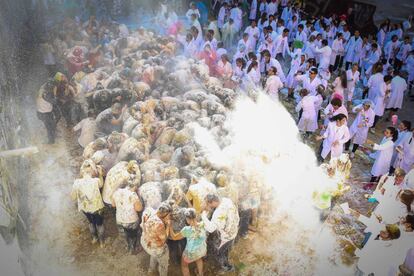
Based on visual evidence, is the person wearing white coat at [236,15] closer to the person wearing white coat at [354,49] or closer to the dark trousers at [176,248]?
the person wearing white coat at [354,49]

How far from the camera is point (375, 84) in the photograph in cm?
955

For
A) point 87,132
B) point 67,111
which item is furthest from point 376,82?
point 67,111

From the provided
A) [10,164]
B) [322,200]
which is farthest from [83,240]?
[322,200]

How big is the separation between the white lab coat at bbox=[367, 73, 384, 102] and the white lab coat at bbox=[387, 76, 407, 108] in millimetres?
391

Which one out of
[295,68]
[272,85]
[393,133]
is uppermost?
[295,68]

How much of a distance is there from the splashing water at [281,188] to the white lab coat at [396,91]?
3.30 meters

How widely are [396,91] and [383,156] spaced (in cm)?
311

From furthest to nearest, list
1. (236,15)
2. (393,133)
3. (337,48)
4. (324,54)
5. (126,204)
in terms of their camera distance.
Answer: (236,15) < (337,48) < (324,54) < (393,133) < (126,204)

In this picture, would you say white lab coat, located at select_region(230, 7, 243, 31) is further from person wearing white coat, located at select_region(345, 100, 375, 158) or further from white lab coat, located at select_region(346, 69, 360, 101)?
person wearing white coat, located at select_region(345, 100, 375, 158)

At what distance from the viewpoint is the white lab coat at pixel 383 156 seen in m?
7.26

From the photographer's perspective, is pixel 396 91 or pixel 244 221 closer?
pixel 244 221

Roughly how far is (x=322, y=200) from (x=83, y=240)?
4.11 metres

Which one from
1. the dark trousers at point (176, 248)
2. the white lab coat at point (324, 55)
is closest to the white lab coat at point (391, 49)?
the white lab coat at point (324, 55)

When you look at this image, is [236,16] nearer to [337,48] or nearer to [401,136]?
[337,48]
